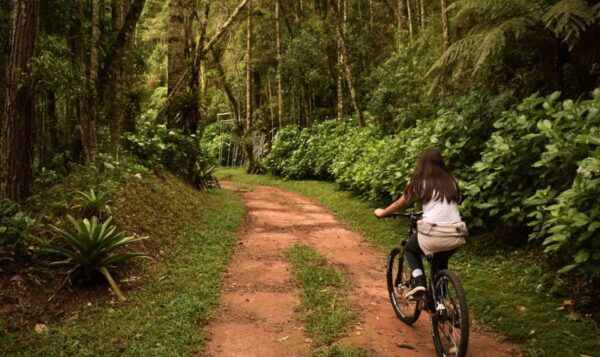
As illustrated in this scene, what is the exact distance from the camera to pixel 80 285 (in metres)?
5.23

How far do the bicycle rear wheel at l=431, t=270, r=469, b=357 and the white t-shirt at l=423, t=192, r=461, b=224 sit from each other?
42 cm

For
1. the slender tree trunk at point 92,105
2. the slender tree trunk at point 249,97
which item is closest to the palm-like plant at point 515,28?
the slender tree trunk at point 92,105

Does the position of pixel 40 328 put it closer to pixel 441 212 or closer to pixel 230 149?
pixel 441 212

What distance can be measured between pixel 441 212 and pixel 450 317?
83 centimetres

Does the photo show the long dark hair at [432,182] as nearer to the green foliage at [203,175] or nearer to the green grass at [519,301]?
the green grass at [519,301]

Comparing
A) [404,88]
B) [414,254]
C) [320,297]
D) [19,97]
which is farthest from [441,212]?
[404,88]

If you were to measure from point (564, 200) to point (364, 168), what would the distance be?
7393 millimetres

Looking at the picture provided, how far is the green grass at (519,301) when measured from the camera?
3.97 metres

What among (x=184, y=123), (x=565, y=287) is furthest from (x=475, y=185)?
(x=184, y=123)

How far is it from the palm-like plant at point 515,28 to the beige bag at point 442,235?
124 inches

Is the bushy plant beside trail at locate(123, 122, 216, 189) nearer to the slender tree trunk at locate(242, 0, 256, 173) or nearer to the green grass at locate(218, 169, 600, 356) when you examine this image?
the green grass at locate(218, 169, 600, 356)

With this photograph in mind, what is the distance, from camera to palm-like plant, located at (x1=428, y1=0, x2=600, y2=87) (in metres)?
5.75

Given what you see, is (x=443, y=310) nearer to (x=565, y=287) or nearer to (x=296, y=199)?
(x=565, y=287)

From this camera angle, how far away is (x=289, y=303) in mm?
5281
